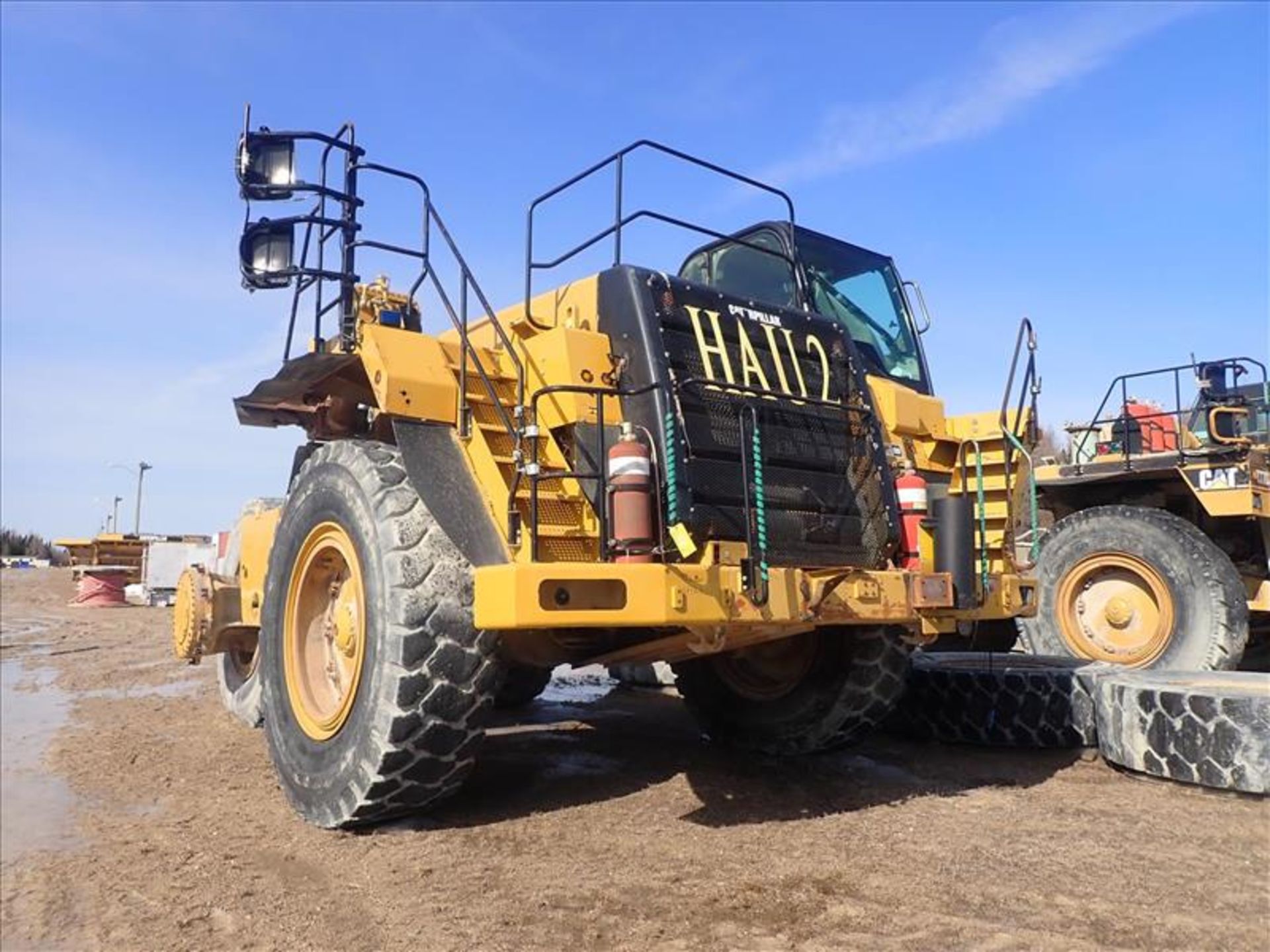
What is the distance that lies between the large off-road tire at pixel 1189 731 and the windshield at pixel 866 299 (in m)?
2.23

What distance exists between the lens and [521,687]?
7473 millimetres

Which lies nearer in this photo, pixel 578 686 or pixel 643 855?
pixel 643 855

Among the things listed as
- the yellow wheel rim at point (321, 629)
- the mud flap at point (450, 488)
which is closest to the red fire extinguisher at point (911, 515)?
the mud flap at point (450, 488)

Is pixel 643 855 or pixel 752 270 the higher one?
pixel 752 270

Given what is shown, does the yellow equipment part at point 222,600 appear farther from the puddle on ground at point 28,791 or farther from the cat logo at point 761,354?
the cat logo at point 761,354

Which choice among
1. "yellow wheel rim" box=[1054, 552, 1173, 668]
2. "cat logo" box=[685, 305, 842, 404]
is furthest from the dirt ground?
"yellow wheel rim" box=[1054, 552, 1173, 668]

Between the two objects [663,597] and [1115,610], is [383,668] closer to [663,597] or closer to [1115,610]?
[663,597]

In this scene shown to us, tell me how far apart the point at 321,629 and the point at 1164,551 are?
6.69m

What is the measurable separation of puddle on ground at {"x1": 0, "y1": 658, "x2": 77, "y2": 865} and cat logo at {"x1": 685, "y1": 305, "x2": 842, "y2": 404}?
293cm

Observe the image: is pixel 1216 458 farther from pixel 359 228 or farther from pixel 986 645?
A: pixel 359 228

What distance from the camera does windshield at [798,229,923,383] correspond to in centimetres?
622

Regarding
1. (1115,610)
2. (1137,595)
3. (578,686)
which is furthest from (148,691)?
(1137,595)

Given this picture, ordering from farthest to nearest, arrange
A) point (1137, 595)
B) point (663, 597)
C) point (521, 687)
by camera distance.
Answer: point (1137, 595) < point (521, 687) < point (663, 597)

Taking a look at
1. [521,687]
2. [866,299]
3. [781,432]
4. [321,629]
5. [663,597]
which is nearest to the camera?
[663,597]
